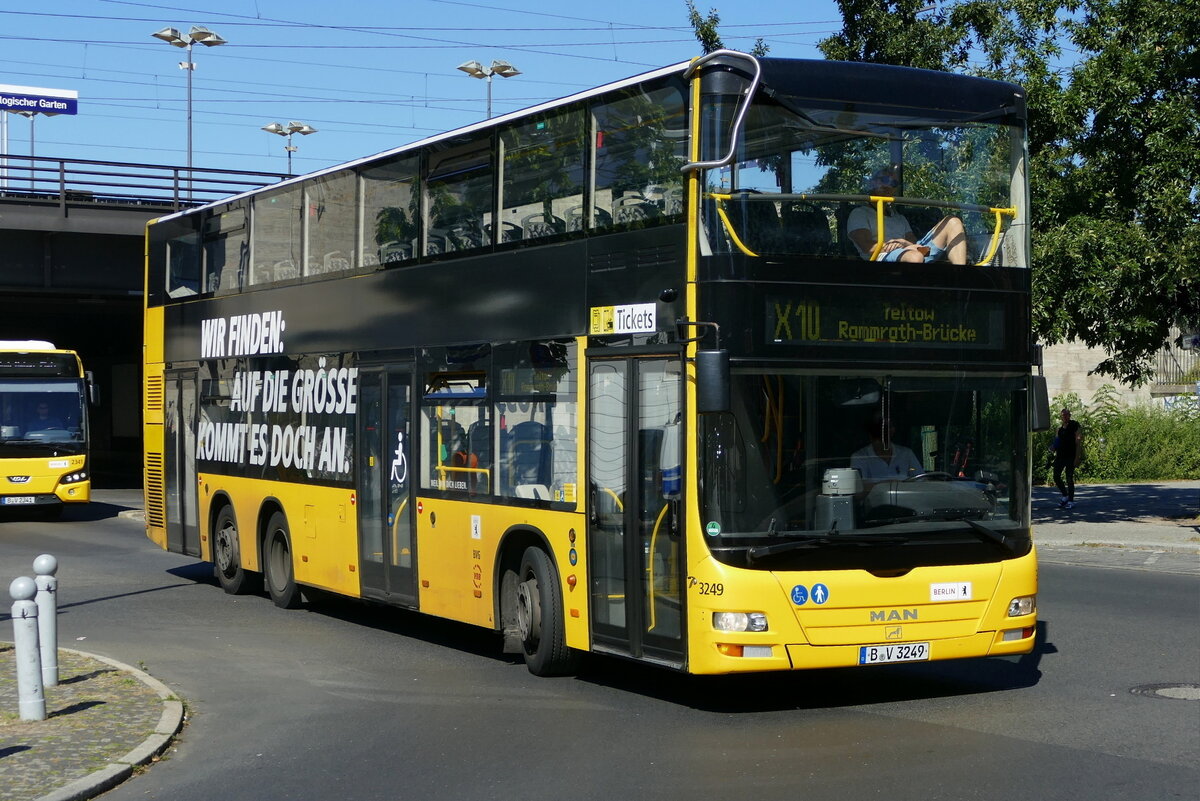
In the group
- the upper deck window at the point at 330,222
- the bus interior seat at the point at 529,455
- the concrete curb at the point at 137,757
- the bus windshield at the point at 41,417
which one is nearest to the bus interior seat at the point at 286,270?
the upper deck window at the point at 330,222

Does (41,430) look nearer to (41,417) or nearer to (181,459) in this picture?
(41,417)

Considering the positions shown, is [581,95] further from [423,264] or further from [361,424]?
[361,424]

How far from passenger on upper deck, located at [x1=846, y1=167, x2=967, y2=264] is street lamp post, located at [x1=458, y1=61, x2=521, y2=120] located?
32.0 m

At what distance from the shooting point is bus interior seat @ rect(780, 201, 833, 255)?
9.12 metres

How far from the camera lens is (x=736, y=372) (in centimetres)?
895

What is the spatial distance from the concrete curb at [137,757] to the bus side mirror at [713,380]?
3.59 metres

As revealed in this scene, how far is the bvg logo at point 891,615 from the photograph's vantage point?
909 centimetres

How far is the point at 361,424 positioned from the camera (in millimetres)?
13398

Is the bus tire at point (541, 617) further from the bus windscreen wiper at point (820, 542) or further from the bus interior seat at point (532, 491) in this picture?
the bus windscreen wiper at point (820, 542)

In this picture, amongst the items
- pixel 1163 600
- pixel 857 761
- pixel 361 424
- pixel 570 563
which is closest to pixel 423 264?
Result: pixel 361 424

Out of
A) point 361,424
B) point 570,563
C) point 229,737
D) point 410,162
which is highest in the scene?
point 410,162

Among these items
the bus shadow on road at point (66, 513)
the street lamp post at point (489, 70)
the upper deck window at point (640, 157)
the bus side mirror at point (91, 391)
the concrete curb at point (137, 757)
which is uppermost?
the street lamp post at point (489, 70)

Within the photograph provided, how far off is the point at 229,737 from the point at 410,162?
5.42m

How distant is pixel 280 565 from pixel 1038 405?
8256mm
